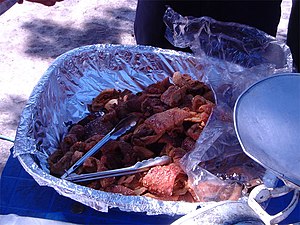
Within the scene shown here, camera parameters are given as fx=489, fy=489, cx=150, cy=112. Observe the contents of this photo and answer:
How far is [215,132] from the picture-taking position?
0.87 meters

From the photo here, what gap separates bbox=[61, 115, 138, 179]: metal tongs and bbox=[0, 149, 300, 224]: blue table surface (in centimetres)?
5

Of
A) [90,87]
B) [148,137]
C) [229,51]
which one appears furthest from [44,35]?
[148,137]

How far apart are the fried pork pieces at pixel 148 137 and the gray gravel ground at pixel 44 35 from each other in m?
0.71

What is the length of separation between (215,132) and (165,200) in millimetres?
154

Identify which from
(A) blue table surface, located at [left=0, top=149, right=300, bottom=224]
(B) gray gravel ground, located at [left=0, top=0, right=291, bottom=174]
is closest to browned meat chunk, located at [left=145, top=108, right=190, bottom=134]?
(A) blue table surface, located at [left=0, top=149, right=300, bottom=224]

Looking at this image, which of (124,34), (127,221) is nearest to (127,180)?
(127,221)

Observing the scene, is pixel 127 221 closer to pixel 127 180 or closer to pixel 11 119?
pixel 127 180

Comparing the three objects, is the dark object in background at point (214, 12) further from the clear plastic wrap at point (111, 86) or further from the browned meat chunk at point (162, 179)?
the browned meat chunk at point (162, 179)

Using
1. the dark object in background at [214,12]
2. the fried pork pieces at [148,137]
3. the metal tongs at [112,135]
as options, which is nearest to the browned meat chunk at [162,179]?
the fried pork pieces at [148,137]

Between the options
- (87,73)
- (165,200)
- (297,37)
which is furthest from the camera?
(297,37)

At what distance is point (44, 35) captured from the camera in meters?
2.17

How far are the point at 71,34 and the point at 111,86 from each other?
1.06 m

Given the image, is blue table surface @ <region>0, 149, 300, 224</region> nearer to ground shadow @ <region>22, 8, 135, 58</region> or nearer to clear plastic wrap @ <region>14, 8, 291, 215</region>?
clear plastic wrap @ <region>14, 8, 291, 215</region>

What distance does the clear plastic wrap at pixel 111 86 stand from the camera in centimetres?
79
